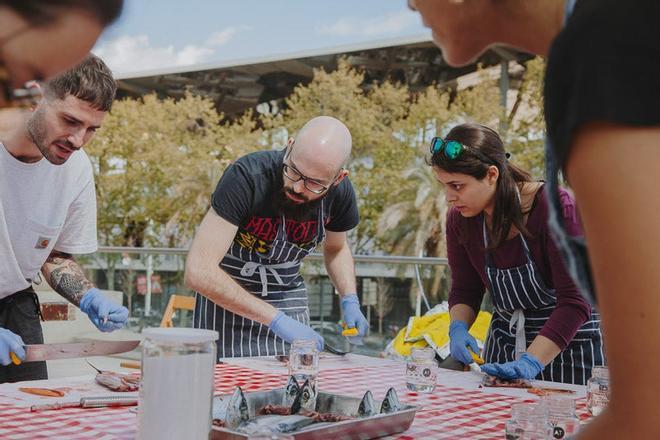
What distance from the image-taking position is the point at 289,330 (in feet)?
8.31

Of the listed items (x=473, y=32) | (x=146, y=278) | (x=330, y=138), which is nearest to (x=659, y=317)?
(x=473, y=32)

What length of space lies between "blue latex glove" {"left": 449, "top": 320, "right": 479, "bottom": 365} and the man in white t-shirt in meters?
A: 1.23

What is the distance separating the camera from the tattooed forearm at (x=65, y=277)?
8.64 feet

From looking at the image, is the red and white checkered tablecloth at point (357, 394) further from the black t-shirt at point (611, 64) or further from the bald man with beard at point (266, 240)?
the black t-shirt at point (611, 64)

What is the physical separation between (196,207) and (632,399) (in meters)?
28.8

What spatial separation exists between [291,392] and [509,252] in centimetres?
127

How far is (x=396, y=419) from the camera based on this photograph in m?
1.43

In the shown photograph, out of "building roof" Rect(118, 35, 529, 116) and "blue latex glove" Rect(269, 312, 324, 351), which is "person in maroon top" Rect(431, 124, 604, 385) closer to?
"blue latex glove" Rect(269, 312, 324, 351)

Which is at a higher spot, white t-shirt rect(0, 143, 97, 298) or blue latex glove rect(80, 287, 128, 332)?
white t-shirt rect(0, 143, 97, 298)

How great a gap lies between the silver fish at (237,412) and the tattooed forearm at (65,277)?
4.75 ft

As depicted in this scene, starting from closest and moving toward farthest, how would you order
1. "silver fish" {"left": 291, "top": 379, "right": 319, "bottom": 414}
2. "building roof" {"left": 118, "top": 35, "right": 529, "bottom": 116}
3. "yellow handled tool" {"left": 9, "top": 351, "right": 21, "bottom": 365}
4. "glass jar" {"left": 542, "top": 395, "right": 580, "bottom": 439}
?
"glass jar" {"left": 542, "top": 395, "right": 580, "bottom": 439}
"silver fish" {"left": 291, "top": 379, "right": 319, "bottom": 414}
"yellow handled tool" {"left": 9, "top": 351, "right": 21, "bottom": 365}
"building roof" {"left": 118, "top": 35, "right": 529, "bottom": 116}

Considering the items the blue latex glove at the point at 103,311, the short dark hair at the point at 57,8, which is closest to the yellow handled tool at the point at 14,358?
the blue latex glove at the point at 103,311

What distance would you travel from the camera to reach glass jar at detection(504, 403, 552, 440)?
132cm

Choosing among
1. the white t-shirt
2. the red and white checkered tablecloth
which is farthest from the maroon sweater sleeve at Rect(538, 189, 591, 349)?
the white t-shirt
